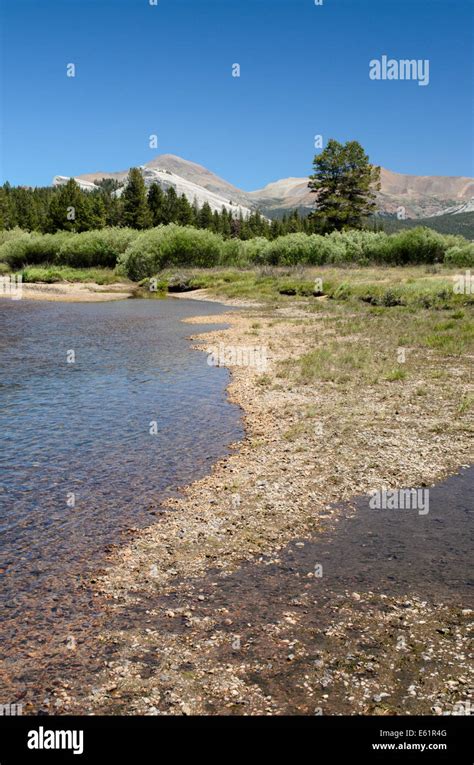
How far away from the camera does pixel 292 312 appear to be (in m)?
47.4

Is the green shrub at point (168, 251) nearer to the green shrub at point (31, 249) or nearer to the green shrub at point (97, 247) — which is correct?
the green shrub at point (97, 247)

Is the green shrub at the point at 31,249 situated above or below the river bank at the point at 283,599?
above

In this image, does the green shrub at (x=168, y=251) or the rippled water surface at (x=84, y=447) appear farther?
the green shrub at (x=168, y=251)

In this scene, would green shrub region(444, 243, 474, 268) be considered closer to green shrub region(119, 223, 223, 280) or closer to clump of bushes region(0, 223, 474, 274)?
clump of bushes region(0, 223, 474, 274)

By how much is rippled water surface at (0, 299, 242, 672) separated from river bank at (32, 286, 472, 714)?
0.80m

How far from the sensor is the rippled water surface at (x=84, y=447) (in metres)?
9.09

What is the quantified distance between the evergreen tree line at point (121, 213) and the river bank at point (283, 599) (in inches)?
3584

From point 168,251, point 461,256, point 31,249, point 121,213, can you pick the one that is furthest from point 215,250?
point 121,213

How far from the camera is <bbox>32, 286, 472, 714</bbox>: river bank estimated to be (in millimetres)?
6234

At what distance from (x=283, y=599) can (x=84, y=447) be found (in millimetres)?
8208

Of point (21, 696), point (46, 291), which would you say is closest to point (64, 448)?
point (21, 696)

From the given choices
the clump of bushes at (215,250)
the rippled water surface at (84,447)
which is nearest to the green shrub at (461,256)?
the clump of bushes at (215,250)

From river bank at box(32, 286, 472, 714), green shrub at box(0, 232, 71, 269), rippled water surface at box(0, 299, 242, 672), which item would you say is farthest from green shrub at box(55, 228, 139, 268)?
river bank at box(32, 286, 472, 714)

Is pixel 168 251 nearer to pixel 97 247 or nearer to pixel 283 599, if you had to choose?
pixel 97 247
